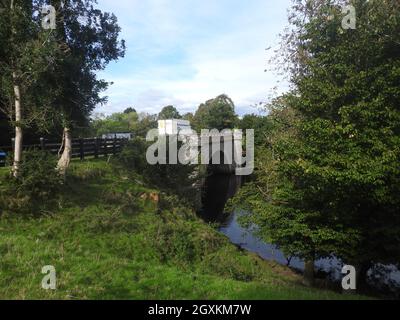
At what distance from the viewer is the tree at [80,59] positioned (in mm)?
16531

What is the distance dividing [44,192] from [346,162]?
10747 millimetres

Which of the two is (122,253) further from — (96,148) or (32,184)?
(96,148)

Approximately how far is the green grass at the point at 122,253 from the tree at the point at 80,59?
2.66 metres

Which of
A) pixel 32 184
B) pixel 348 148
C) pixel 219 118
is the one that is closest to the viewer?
pixel 348 148

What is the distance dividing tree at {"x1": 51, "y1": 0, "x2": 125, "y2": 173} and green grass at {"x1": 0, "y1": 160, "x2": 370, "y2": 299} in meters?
2.66

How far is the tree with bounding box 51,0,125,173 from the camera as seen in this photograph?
16531 millimetres

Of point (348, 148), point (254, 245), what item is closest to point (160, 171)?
point (254, 245)

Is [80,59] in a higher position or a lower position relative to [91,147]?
higher

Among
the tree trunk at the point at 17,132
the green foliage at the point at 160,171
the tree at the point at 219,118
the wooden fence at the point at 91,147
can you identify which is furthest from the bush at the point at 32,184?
the tree at the point at 219,118

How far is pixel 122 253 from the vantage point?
1309 cm

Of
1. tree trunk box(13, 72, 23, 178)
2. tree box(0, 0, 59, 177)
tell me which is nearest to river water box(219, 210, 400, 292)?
tree trunk box(13, 72, 23, 178)

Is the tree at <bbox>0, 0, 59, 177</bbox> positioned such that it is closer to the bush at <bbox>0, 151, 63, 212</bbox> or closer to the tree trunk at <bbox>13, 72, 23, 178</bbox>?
the tree trunk at <bbox>13, 72, 23, 178</bbox>

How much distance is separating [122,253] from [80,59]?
875 cm

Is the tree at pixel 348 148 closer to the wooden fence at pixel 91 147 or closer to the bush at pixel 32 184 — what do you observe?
the bush at pixel 32 184
